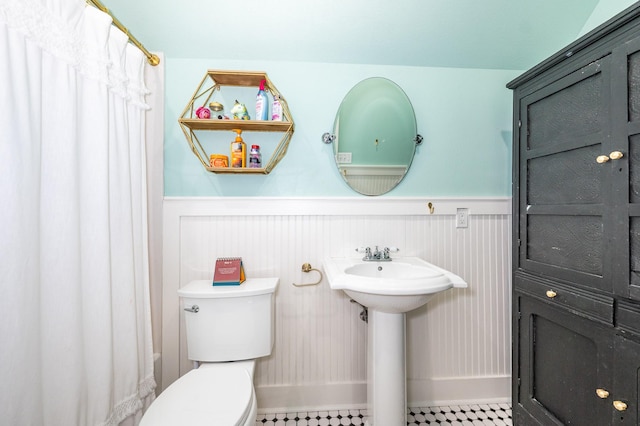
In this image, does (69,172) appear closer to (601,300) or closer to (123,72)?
(123,72)

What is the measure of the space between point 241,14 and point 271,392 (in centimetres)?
203

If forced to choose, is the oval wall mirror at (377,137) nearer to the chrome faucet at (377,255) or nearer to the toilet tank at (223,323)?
the chrome faucet at (377,255)

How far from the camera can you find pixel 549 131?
3.65 ft

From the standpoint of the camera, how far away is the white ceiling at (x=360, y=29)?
4.25 ft

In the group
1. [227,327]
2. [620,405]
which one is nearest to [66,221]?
[227,327]

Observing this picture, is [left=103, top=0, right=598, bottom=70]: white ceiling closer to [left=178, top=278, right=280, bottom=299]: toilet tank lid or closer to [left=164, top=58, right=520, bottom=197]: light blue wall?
[left=164, top=58, right=520, bottom=197]: light blue wall

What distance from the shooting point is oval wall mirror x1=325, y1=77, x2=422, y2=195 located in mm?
1496

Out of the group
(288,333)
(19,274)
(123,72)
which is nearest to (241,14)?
(123,72)

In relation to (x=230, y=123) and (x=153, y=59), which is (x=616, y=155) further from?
(x=153, y=59)

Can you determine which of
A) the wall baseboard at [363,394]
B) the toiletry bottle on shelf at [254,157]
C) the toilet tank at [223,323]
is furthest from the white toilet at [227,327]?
the toiletry bottle on shelf at [254,157]

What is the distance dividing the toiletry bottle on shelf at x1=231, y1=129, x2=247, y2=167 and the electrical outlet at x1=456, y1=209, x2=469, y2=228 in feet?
4.14

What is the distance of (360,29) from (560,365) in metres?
1.80

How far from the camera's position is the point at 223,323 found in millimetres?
1228

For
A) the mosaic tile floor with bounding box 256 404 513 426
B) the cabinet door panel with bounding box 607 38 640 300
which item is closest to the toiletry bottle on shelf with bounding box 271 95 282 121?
the cabinet door panel with bounding box 607 38 640 300
